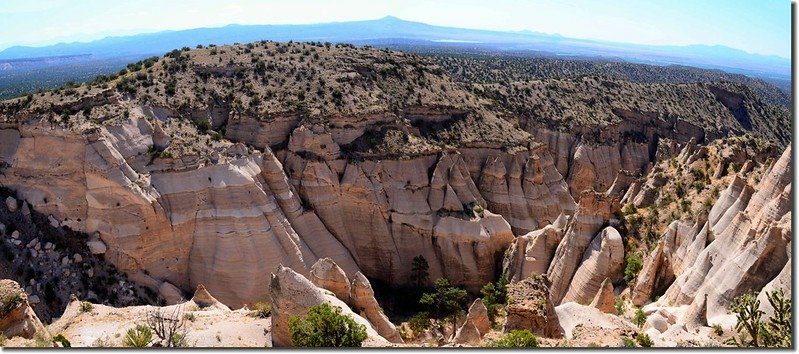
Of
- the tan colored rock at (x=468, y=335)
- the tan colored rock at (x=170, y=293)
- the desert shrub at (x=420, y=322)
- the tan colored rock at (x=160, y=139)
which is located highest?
the tan colored rock at (x=160, y=139)

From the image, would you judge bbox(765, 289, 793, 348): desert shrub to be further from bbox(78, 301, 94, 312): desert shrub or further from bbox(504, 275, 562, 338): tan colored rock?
bbox(78, 301, 94, 312): desert shrub

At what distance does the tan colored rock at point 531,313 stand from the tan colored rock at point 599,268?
810cm

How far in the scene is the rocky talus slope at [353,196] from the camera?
24953mm

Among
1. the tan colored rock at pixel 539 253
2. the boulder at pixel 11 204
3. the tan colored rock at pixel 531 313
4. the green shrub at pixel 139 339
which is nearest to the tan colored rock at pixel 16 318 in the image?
the green shrub at pixel 139 339

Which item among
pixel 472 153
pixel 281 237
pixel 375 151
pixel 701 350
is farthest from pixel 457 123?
pixel 701 350

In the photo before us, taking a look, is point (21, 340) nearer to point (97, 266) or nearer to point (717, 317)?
point (97, 266)

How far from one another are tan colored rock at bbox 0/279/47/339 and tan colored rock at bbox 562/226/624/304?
2384 centimetres

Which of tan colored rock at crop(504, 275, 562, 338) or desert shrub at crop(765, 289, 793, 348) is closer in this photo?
desert shrub at crop(765, 289, 793, 348)

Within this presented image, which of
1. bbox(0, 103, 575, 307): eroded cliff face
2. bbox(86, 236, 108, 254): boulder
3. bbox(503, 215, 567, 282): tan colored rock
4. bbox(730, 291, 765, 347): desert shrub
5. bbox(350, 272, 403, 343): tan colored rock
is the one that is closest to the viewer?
bbox(730, 291, 765, 347): desert shrub

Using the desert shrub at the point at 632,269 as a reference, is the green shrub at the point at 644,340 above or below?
above

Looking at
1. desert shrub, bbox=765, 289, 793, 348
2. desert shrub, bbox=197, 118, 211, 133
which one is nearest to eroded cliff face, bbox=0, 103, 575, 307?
desert shrub, bbox=197, 118, 211, 133

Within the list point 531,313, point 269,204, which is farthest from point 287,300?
point 269,204

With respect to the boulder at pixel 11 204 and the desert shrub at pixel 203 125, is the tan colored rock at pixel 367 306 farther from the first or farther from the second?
the boulder at pixel 11 204

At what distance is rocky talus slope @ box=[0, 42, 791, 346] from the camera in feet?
81.9
